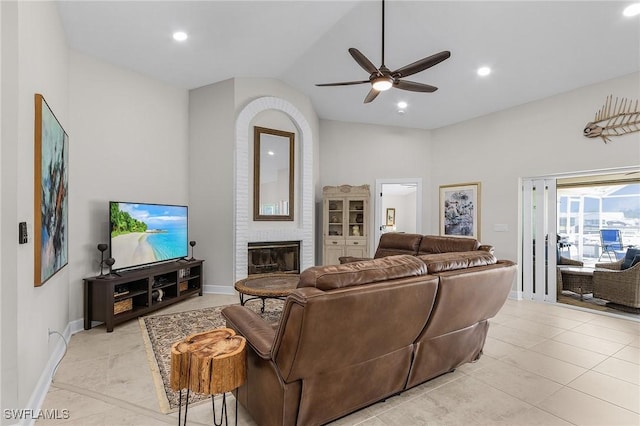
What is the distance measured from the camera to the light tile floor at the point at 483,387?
196cm

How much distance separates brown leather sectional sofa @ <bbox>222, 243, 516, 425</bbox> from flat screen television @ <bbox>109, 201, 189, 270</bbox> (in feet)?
7.69

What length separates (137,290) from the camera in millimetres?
3830

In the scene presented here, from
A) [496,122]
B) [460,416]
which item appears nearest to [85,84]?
[460,416]

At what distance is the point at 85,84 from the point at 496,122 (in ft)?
19.9

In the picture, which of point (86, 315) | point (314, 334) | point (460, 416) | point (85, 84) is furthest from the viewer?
point (85, 84)

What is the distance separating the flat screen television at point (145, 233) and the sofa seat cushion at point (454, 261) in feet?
11.1

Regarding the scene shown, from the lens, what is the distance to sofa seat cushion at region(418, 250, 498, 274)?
201 cm

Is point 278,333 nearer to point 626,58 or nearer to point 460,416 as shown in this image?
point 460,416

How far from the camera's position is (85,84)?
3682mm

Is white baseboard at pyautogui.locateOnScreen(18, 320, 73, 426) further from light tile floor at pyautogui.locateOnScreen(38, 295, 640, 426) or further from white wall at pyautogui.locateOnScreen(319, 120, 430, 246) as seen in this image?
white wall at pyautogui.locateOnScreen(319, 120, 430, 246)

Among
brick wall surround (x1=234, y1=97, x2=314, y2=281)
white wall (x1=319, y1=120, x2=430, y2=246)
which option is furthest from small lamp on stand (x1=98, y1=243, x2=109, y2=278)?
white wall (x1=319, y1=120, x2=430, y2=246)

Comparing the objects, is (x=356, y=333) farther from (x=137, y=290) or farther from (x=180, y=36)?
(x=180, y=36)

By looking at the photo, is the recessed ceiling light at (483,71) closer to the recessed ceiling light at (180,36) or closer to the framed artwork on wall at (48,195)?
the recessed ceiling light at (180,36)

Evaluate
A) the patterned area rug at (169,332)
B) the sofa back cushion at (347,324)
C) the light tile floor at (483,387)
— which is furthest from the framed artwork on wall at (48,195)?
the sofa back cushion at (347,324)
